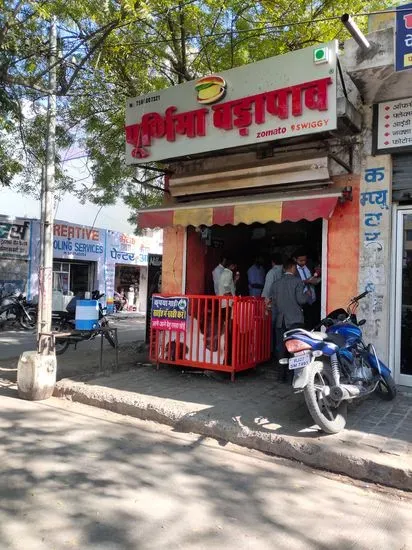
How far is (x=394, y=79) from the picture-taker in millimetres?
6195

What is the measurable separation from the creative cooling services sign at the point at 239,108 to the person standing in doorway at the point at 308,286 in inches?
84.3

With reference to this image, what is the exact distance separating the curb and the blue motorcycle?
0.37m

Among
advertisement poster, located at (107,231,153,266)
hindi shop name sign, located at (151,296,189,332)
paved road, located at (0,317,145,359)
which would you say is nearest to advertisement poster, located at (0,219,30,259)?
paved road, located at (0,317,145,359)

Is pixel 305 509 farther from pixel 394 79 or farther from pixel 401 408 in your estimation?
pixel 394 79

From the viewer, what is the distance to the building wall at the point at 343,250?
6910 millimetres

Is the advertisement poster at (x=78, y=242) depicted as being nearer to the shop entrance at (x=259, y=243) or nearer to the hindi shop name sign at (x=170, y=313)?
the shop entrance at (x=259, y=243)

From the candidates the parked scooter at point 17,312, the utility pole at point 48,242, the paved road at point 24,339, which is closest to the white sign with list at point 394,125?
the utility pole at point 48,242

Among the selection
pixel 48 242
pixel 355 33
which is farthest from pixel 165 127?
pixel 355 33

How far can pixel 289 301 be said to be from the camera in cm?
705

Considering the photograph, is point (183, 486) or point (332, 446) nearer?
point (183, 486)

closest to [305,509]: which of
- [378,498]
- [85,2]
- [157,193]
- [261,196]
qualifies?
[378,498]

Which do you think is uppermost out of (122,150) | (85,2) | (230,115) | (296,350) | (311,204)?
(85,2)

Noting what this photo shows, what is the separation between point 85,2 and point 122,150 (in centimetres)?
505

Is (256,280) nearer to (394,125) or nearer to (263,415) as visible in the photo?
(394,125)
